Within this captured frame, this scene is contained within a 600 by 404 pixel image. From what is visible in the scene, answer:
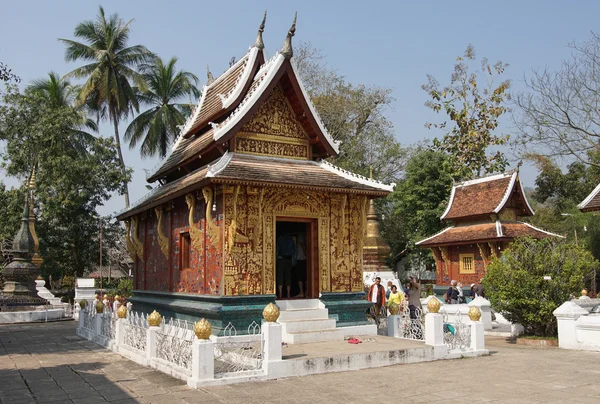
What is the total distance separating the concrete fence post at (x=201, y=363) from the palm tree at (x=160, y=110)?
28395 millimetres

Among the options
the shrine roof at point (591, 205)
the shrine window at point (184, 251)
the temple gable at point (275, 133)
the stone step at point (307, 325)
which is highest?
the temple gable at point (275, 133)

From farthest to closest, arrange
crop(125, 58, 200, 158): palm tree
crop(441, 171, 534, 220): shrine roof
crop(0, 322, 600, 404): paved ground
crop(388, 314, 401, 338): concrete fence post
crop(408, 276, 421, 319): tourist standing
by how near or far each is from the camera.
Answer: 1. crop(125, 58, 200, 158): palm tree
2. crop(441, 171, 534, 220): shrine roof
3. crop(408, 276, 421, 319): tourist standing
4. crop(388, 314, 401, 338): concrete fence post
5. crop(0, 322, 600, 404): paved ground

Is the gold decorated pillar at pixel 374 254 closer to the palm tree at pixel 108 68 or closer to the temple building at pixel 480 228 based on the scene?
the temple building at pixel 480 228

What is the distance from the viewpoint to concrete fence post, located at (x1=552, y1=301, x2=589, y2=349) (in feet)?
39.3

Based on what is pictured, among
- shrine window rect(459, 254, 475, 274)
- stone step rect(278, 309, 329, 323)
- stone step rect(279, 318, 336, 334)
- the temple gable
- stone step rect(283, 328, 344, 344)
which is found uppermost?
the temple gable

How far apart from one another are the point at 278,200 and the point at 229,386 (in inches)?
183

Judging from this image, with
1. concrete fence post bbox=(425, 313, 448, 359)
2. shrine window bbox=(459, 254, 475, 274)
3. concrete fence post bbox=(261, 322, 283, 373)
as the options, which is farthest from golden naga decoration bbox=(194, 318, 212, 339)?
shrine window bbox=(459, 254, 475, 274)

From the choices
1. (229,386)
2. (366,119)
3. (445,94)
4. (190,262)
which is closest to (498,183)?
(445,94)

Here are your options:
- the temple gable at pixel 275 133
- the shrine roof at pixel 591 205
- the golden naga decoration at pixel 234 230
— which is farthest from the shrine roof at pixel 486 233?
the golden naga decoration at pixel 234 230

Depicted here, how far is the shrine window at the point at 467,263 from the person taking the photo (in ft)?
84.4

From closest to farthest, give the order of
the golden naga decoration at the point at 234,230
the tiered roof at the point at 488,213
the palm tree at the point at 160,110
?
the golden naga decoration at the point at 234,230, the tiered roof at the point at 488,213, the palm tree at the point at 160,110

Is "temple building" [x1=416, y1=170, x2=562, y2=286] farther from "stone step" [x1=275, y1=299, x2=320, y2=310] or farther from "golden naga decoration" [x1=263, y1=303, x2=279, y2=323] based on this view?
"golden naga decoration" [x1=263, y1=303, x2=279, y2=323]

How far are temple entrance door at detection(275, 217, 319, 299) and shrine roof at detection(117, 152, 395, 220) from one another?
0.97m

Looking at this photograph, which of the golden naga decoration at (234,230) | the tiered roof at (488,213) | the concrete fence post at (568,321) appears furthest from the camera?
the tiered roof at (488,213)
